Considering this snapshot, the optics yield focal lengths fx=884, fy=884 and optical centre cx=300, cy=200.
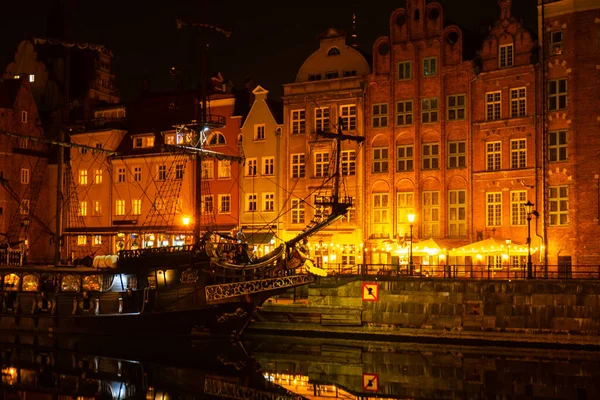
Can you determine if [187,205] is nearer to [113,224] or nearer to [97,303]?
[113,224]

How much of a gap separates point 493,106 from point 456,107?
8.04ft

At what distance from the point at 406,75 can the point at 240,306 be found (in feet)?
65.8

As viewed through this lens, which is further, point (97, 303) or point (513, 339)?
point (97, 303)

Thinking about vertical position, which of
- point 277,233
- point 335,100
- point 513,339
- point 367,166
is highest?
point 335,100

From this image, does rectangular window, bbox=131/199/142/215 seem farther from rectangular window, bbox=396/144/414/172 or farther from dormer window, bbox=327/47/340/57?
rectangular window, bbox=396/144/414/172

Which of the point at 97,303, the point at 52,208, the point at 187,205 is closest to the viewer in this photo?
the point at 97,303

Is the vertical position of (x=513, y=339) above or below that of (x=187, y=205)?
below

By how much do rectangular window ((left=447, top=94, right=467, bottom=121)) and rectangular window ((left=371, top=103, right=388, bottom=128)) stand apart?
172 inches

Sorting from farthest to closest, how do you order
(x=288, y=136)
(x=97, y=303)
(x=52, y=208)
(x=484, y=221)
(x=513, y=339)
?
(x=52, y=208) < (x=288, y=136) < (x=484, y=221) < (x=97, y=303) < (x=513, y=339)

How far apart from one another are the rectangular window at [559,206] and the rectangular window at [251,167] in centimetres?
2094

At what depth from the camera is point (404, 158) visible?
55969mm

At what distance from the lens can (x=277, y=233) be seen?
5950 centimetres

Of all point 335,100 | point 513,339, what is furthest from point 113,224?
point 513,339

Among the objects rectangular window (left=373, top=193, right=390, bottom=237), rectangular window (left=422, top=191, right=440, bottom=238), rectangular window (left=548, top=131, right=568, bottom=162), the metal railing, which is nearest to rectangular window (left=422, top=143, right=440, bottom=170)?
rectangular window (left=422, top=191, right=440, bottom=238)
